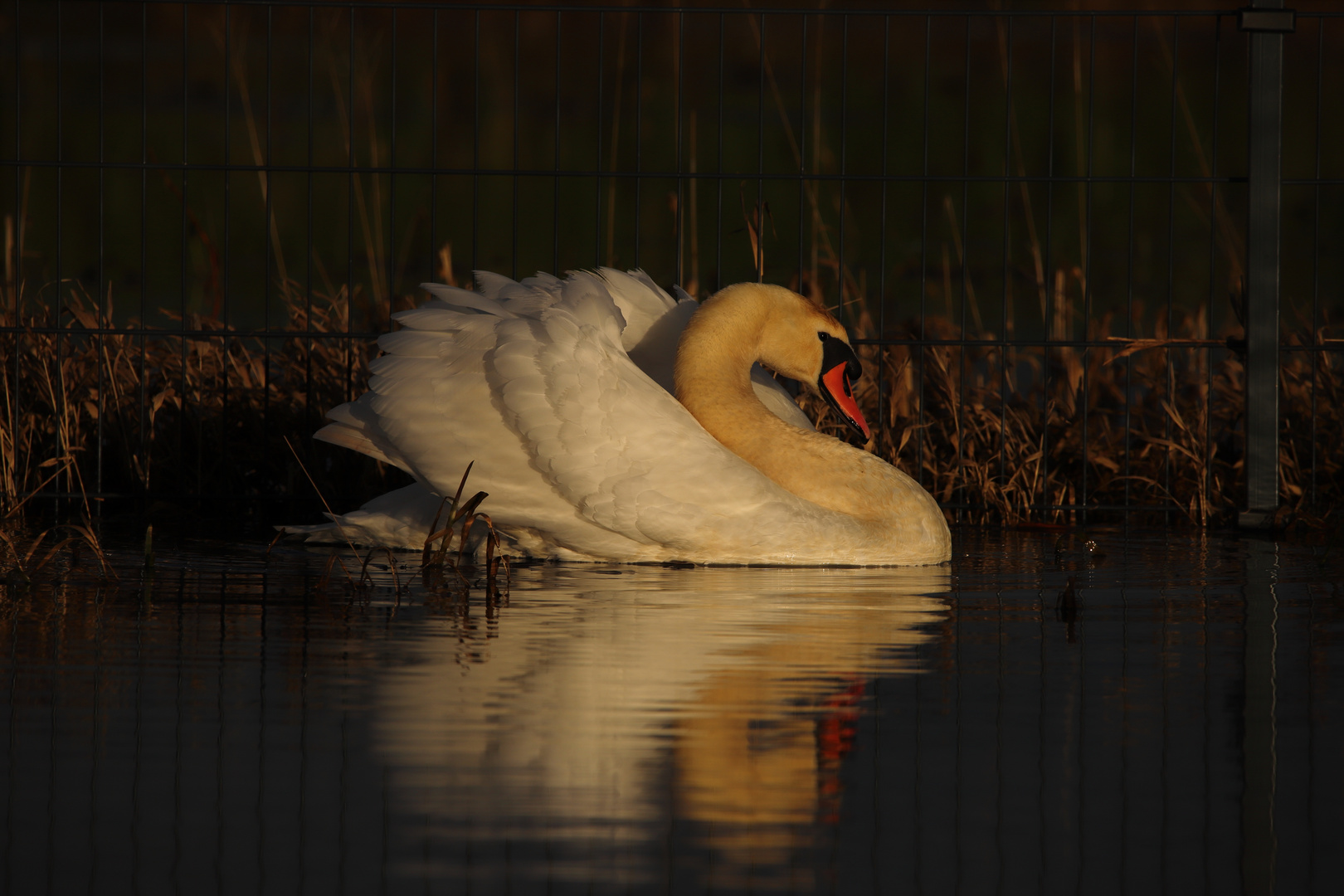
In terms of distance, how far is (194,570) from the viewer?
823cm

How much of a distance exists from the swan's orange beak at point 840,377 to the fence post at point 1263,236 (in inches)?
89.8

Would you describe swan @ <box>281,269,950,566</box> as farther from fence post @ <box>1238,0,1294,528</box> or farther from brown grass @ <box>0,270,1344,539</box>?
fence post @ <box>1238,0,1294,528</box>

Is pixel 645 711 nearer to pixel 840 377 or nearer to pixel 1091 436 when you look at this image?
pixel 840 377

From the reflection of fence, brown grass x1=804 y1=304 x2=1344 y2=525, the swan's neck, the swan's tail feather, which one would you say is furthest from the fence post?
the swan's tail feather

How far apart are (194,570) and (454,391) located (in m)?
1.28

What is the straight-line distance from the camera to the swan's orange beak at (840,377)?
30.7ft

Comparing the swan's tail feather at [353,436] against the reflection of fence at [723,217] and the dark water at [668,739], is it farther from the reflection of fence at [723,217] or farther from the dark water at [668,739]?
the reflection of fence at [723,217]

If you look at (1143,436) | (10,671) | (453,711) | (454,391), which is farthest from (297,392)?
(453,711)

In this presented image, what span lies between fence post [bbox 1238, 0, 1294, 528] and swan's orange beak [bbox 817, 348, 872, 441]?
2.28 m

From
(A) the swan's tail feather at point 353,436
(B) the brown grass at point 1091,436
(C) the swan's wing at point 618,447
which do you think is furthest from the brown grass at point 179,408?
(B) the brown grass at point 1091,436

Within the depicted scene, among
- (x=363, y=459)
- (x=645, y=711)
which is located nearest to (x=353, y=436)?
(x=363, y=459)

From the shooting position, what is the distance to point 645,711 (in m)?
5.48

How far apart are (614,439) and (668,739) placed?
324 centimetres

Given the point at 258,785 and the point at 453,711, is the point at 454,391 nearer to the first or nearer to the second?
the point at 453,711
